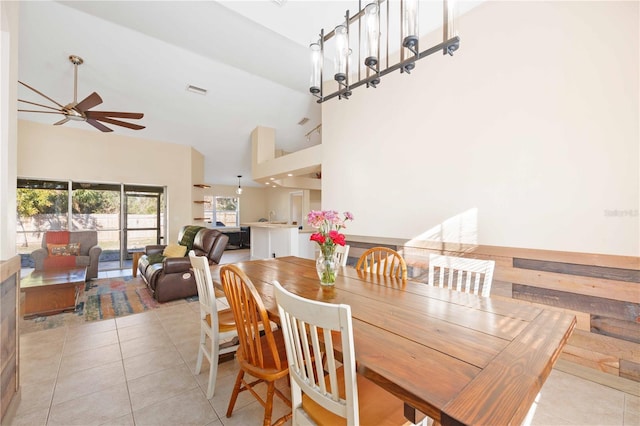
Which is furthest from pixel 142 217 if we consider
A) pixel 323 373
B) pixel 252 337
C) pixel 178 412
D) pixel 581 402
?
pixel 581 402

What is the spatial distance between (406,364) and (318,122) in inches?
241

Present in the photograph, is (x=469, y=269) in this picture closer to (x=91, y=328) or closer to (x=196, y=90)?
(x=91, y=328)

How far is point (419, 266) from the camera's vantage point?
2.93m

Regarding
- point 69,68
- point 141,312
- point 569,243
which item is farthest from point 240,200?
point 569,243

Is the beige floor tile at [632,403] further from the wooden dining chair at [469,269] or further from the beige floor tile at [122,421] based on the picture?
the beige floor tile at [122,421]

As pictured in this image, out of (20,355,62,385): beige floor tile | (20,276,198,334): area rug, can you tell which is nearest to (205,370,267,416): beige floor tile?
(20,355,62,385): beige floor tile

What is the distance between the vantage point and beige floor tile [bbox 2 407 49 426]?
62.3 inches

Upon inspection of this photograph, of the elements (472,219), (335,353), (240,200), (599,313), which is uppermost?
(240,200)

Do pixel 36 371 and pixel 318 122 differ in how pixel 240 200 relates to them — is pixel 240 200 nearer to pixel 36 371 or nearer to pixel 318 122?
pixel 318 122

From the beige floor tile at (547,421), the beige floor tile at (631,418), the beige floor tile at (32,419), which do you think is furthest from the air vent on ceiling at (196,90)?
the beige floor tile at (631,418)

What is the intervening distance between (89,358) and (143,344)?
388mm

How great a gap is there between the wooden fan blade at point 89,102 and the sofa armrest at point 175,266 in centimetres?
207

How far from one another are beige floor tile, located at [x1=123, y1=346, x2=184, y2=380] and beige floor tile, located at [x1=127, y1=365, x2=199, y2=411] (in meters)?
0.06

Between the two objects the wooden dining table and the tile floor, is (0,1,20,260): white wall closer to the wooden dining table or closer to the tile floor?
the tile floor
